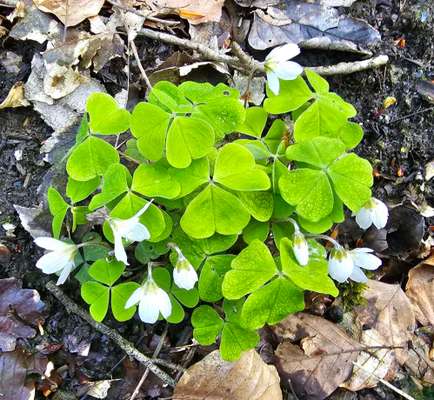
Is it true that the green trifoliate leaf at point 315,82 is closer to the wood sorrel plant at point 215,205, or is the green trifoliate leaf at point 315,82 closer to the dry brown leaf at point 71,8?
the wood sorrel plant at point 215,205

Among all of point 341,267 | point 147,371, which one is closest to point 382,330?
point 341,267

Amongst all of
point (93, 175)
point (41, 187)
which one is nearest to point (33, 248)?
point (41, 187)

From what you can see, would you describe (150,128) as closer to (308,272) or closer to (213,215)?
(213,215)

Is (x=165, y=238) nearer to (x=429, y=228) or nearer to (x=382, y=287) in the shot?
(x=382, y=287)

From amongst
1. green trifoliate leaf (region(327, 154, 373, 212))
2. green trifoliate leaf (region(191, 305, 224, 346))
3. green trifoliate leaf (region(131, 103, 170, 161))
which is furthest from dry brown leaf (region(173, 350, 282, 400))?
green trifoliate leaf (region(131, 103, 170, 161))

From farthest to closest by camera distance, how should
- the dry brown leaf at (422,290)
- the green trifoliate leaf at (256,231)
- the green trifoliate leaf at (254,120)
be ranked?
the dry brown leaf at (422,290) < the green trifoliate leaf at (254,120) < the green trifoliate leaf at (256,231)

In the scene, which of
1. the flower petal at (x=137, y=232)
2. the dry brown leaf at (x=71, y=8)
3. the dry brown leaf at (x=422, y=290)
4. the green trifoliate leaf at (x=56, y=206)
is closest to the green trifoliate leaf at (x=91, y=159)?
the green trifoliate leaf at (x=56, y=206)
